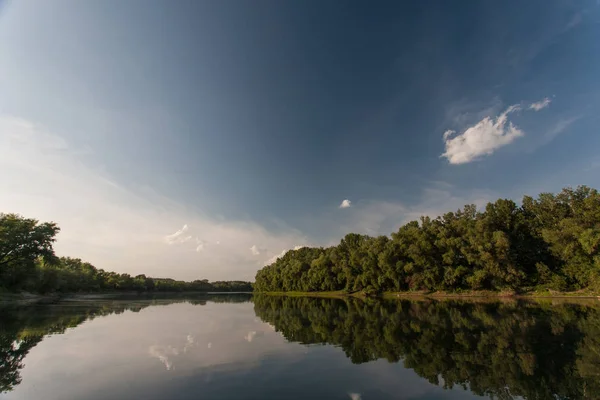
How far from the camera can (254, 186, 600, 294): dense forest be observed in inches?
2005

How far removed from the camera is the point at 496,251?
57469mm

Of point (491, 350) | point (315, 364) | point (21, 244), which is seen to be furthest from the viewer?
point (21, 244)

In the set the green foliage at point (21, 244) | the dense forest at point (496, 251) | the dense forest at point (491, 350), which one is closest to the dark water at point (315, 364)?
the dense forest at point (491, 350)

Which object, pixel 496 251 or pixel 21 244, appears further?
pixel 21 244

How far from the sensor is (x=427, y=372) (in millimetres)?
11727

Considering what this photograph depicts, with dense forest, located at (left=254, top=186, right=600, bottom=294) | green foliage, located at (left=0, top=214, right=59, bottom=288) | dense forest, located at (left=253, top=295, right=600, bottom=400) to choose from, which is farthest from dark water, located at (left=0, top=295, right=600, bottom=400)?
green foliage, located at (left=0, top=214, right=59, bottom=288)

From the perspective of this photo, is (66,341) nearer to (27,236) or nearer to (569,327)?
(569,327)

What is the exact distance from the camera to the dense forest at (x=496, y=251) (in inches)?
2005

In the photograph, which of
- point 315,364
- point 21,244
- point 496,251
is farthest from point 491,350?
point 21,244

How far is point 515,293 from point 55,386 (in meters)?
67.7

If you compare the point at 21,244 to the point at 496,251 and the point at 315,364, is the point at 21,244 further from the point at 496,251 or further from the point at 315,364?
the point at 496,251

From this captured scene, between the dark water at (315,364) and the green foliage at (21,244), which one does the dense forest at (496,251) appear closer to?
the dark water at (315,364)

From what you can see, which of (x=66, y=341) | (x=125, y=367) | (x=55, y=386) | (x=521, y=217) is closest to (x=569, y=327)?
(x=125, y=367)

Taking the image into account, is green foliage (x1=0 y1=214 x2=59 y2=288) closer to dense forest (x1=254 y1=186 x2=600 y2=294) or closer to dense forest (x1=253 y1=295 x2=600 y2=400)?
dense forest (x1=253 y1=295 x2=600 y2=400)
